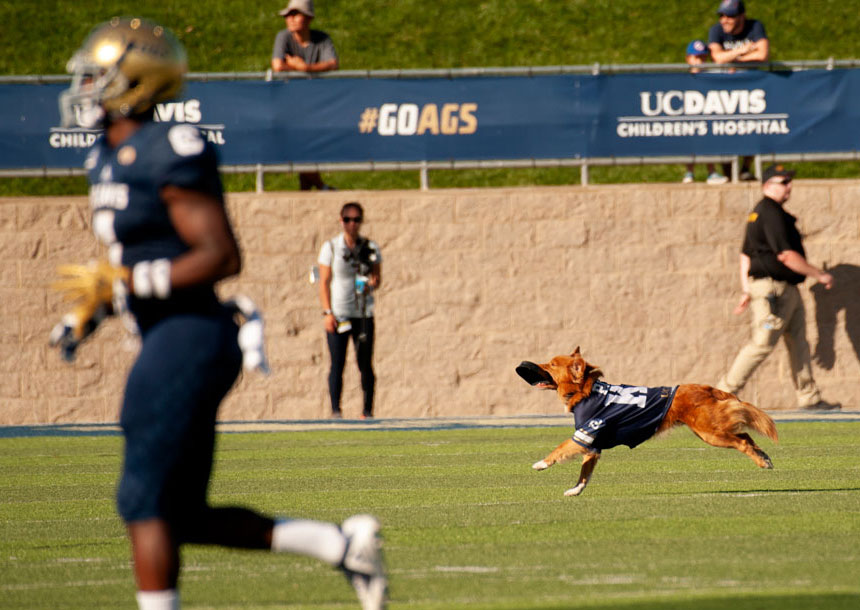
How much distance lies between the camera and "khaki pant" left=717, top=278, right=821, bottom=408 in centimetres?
1510

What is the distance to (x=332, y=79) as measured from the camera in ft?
51.7

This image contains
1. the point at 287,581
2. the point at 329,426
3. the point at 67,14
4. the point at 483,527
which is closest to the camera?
the point at 287,581

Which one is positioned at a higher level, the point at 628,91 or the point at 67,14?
the point at 67,14

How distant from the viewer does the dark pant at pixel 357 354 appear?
50.0 ft

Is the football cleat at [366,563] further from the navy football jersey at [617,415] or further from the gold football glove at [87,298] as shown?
the navy football jersey at [617,415]

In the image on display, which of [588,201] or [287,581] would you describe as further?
[588,201]

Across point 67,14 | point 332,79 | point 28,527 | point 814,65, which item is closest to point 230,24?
point 67,14

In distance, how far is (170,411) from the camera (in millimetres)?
4242

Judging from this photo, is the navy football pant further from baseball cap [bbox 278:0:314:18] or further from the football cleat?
baseball cap [bbox 278:0:314:18]

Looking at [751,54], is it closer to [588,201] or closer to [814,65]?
[814,65]

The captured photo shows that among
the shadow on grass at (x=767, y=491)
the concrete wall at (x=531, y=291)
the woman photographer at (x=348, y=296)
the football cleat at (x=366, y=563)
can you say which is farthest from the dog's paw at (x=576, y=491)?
the concrete wall at (x=531, y=291)

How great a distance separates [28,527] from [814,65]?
1117 centimetres

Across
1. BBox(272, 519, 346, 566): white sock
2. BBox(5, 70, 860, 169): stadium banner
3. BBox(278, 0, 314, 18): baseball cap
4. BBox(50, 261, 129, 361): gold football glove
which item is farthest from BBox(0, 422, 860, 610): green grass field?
BBox(278, 0, 314, 18): baseball cap

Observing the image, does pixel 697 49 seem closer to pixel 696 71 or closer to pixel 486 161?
pixel 696 71
